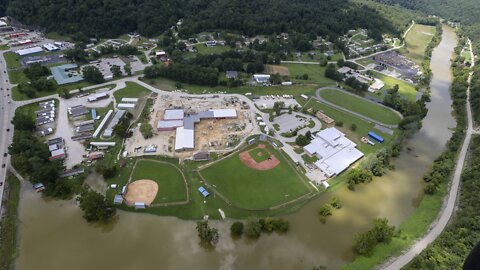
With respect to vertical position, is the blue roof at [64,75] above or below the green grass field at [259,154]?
above

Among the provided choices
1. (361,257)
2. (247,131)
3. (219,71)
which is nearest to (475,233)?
(361,257)

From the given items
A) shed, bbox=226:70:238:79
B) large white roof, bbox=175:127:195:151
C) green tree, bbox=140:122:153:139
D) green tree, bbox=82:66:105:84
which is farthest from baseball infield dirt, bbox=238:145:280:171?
green tree, bbox=82:66:105:84

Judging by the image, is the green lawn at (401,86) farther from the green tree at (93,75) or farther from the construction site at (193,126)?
the green tree at (93,75)

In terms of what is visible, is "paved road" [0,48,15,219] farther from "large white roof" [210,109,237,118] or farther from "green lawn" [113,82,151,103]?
"large white roof" [210,109,237,118]

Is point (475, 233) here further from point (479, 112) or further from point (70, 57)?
point (70, 57)

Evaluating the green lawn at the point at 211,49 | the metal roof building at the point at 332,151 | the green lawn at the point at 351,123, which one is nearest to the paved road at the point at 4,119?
the green lawn at the point at 211,49

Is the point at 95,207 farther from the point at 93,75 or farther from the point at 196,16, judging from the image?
the point at 196,16

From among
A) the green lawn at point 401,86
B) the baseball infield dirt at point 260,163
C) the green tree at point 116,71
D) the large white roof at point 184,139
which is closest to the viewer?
the baseball infield dirt at point 260,163

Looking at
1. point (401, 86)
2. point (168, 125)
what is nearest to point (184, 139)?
point (168, 125)
